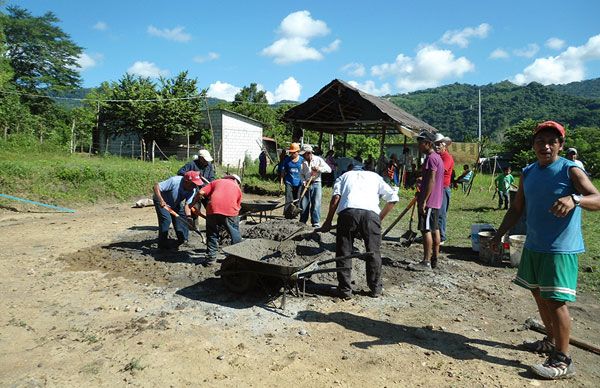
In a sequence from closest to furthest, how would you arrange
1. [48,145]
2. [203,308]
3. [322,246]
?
1. [203,308]
2. [322,246]
3. [48,145]

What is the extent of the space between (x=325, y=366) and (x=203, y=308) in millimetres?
1760

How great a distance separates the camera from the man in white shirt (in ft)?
15.3

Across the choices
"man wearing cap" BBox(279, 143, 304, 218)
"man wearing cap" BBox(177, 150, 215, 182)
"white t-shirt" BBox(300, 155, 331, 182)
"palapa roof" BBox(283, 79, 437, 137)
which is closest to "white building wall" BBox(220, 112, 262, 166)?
"palapa roof" BBox(283, 79, 437, 137)

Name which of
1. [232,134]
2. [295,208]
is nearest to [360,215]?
[295,208]

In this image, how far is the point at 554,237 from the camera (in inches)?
120

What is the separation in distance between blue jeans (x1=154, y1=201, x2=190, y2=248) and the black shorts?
11.9 ft

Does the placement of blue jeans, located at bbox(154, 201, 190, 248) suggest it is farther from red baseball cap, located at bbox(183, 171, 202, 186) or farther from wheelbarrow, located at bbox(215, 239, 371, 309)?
wheelbarrow, located at bbox(215, 239, 371, 309)

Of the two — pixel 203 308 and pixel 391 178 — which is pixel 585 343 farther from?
pixel 391 178

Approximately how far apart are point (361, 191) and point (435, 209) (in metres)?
1.53

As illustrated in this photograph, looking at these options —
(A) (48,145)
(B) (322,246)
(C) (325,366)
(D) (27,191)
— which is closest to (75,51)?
(A) (48,145)

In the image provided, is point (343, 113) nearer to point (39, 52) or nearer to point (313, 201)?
point (313, 201)

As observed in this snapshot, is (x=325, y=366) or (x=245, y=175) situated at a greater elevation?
(x=245, y=175)

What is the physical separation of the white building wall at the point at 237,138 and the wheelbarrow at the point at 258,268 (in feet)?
65.5

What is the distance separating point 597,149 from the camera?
25375 mm
